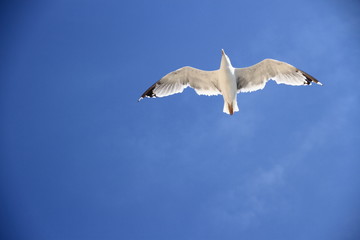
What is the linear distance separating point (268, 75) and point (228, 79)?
1.04 m

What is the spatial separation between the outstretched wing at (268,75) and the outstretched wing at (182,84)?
2.11 ft

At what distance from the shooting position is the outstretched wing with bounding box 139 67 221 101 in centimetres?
898

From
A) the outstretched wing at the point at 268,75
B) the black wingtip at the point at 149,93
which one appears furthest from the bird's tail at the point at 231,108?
the black wingtip at the point at 149,93

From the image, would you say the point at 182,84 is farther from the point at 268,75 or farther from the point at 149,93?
the point at 268,75

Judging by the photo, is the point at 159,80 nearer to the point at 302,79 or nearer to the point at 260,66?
the point at 260,66

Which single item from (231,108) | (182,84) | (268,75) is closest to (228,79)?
(231,108)

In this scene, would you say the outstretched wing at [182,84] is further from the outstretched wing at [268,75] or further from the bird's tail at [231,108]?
the outstretched wing at [268,75]

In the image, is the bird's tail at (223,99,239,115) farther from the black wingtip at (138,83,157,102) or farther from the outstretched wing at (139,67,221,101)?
the black wingtip at (138,83,157,102)

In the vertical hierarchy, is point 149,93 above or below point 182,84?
below

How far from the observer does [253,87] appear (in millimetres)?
9008

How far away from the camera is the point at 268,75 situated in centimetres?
895

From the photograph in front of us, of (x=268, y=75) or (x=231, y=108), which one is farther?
(x=268, y=75)

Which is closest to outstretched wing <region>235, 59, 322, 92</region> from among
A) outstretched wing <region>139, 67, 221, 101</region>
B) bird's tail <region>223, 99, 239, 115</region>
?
bird's tail <region>223, 99, 239, 115</region>

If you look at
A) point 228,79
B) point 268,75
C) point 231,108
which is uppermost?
point 268,75
